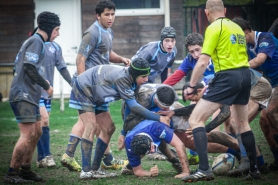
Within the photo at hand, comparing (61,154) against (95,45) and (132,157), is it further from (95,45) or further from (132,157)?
(132,157)

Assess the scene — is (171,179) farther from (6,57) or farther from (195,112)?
(6,57)

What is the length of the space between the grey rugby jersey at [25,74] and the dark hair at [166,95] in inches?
58.2

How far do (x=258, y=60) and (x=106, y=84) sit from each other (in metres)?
2.07

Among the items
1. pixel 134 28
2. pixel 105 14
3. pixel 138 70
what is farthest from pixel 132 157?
pixel 134 28

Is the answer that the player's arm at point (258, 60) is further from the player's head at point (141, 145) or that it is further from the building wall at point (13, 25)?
the building wall at point (13, 25)

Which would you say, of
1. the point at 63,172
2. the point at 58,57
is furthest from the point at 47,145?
the point at 58,57

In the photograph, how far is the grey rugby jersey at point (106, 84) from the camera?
295 inches

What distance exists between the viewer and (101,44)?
8.80m

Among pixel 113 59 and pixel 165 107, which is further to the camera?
pixel 113 59

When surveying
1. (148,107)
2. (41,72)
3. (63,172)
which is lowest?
(63,172)

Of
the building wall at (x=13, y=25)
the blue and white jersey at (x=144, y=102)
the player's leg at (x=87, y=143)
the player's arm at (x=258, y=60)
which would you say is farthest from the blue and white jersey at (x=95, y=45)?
the building wall at (x=13, y=25)

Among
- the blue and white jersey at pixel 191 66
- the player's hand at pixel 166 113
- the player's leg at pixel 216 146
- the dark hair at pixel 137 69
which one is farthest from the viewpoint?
the blue and white jersey at pixel 191 66

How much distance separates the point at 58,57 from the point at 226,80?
3438 mm

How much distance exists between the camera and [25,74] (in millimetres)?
7551
